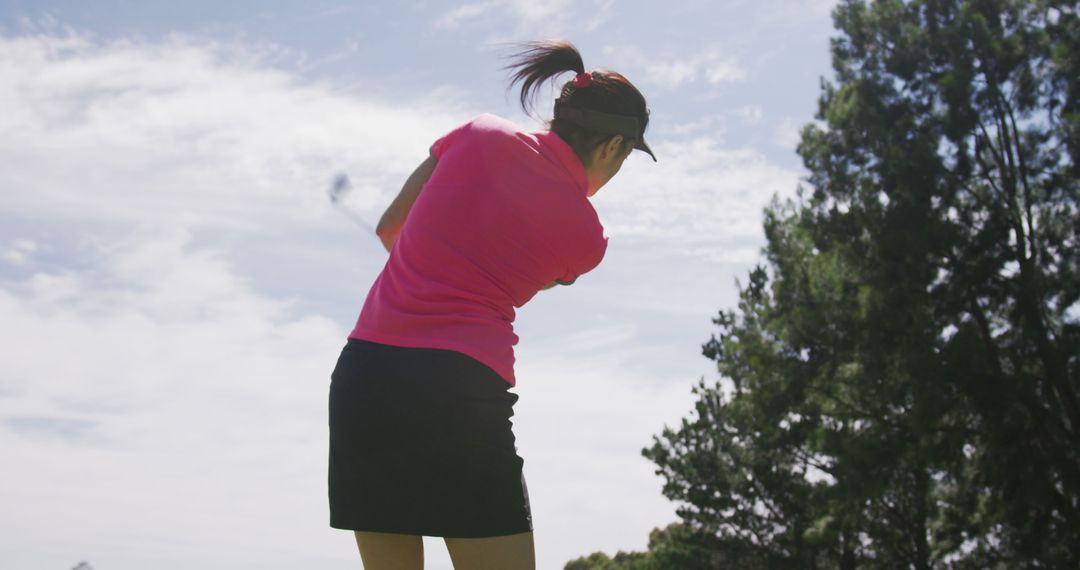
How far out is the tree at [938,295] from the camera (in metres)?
16.4

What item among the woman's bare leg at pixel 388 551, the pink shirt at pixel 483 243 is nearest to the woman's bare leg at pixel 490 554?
the woman's bare leg at pixel 388 551

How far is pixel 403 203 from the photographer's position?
90.5 inches

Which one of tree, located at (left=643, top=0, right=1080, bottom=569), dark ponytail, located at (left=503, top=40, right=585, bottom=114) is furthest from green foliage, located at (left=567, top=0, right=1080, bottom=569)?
dark ponytail, located at (left=503, top=40, right=585, bottom=114)

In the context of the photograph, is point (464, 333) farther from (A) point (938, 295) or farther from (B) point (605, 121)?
(A) point (938, 295)

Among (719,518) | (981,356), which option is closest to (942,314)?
(981,356)

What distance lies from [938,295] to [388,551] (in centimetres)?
1666

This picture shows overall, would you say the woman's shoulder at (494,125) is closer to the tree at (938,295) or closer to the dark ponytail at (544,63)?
the dark ponytail at (544,63)

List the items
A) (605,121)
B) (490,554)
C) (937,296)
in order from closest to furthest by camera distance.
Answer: (490,554) → (605,121) → (937,296)

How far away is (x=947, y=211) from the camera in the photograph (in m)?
17.7

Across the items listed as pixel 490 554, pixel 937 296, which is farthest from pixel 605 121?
pixel 937 296

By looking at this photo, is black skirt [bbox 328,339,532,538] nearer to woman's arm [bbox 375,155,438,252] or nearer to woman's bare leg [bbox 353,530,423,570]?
woman's bare leg [bbox 353,530,423,570]

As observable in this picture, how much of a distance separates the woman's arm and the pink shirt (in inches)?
3.7

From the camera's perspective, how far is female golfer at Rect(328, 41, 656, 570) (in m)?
2.00

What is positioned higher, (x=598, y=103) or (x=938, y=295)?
(x=938, y=295)
